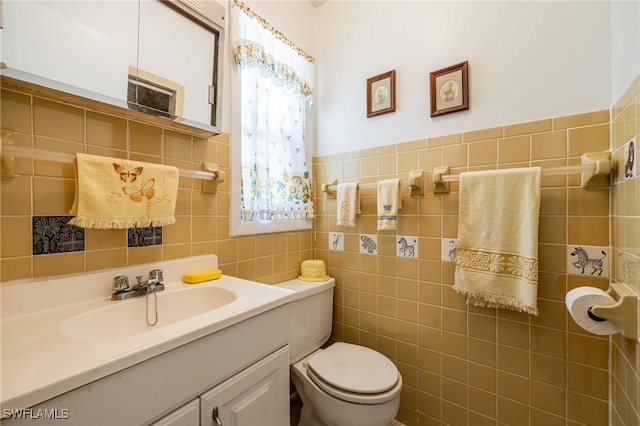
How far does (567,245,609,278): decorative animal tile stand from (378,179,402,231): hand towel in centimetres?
67

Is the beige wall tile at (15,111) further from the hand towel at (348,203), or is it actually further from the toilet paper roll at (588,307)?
the toilet paper roll at (588,307)

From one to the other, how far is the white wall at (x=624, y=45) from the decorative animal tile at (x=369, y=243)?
107 cm

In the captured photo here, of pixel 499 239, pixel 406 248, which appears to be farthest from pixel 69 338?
pixel 499 239

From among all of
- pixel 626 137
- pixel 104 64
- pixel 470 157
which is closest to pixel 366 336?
pixel 470 157

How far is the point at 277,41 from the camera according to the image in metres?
1.48

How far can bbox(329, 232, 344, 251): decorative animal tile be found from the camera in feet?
5.39

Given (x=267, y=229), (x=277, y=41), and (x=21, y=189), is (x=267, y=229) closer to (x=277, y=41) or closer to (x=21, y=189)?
(x=21, y=189)

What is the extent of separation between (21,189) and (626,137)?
1798mm

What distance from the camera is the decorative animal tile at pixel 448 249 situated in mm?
1259

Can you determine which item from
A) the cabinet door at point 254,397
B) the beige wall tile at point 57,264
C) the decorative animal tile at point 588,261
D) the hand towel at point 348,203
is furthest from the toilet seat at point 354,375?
the beige wall tile at point 57,264

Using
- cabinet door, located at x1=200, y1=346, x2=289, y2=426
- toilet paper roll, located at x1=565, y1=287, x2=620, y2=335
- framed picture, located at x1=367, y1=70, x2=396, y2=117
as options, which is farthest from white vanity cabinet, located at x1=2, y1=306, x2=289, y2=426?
framed picture, located at x1=367, y1=70, x2=396, y2=117

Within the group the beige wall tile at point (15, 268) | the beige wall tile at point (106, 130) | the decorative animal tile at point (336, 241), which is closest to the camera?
the beige wall tile at point (15, 268)

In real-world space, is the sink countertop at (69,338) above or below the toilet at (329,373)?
→ above

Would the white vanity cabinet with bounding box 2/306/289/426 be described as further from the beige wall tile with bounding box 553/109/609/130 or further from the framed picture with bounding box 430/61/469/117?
the beige wall tile with bounding box 553/109/609/130
